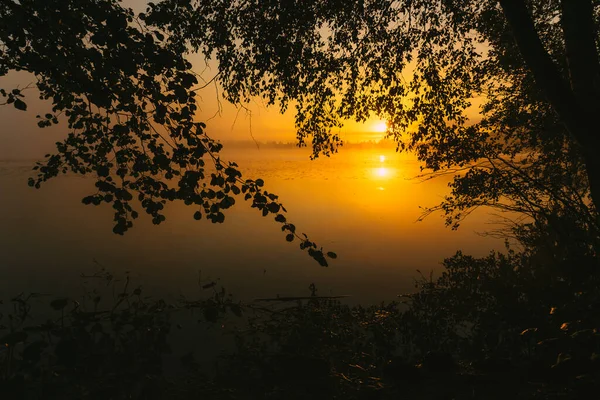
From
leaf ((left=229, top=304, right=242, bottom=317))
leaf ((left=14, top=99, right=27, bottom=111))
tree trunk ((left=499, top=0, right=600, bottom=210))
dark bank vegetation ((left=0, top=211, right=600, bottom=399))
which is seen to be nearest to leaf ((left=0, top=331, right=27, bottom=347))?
dark bank vegetation ((left=0, top=211, right=600, bottom=399))

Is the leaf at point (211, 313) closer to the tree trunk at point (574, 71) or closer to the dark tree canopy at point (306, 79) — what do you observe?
the dark tree canopy at point (306, 79)

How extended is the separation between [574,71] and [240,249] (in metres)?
14.7

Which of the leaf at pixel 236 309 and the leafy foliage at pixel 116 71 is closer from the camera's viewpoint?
the leafy foliage at pixel 116 71

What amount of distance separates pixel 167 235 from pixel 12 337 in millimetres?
14613

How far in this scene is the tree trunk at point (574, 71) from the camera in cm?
626

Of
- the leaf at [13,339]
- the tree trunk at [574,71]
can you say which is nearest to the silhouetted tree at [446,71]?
the tree trunk at [574,71]

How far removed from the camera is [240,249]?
1884 centimetres

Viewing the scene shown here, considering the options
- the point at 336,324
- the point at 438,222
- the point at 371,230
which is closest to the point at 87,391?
the point at 336,324

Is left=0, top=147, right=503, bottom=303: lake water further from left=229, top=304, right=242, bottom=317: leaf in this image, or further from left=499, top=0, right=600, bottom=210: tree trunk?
left=499, top=0, right=600, bottom=210: tree trunk

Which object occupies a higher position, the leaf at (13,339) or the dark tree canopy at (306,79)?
the dark tree canopy at (306,79)

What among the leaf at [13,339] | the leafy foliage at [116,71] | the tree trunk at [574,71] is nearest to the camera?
the leafy foliage at [116,71]

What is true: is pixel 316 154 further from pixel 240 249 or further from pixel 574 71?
pixel 240 249

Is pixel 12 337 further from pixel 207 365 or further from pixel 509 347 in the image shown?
pixel 509 347

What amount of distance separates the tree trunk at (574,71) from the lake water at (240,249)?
7.29 metres
